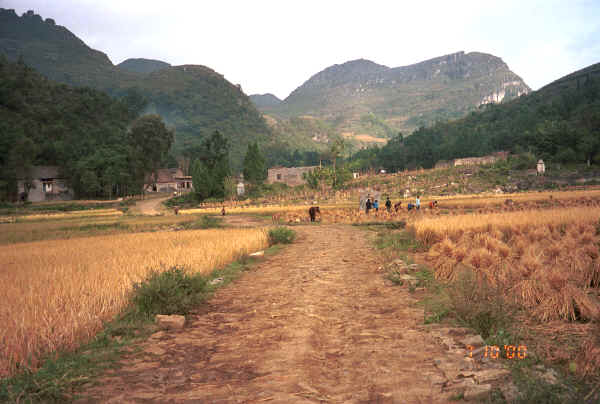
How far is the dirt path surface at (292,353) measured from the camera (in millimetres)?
3695

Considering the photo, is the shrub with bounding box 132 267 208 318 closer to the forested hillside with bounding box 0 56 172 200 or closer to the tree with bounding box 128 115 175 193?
the forested hillside with bounding box 0 56 172 200

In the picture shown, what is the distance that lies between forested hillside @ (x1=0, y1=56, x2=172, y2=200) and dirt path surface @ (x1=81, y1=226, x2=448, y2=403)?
210 feet

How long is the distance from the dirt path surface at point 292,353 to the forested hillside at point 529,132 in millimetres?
58764

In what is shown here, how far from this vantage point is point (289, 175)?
8256cm

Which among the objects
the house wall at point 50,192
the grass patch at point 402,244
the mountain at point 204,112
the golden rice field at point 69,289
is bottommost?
the grass patch at point 402,244

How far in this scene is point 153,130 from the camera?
253 ft

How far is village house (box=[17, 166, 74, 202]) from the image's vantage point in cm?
6103

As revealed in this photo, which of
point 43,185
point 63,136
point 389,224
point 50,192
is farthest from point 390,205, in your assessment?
point 63,136

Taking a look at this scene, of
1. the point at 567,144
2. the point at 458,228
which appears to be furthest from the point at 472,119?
the point at 458,228

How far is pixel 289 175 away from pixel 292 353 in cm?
7828

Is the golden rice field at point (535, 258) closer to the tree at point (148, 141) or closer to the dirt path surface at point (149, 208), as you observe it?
the dirt path surface at point (149, 208)

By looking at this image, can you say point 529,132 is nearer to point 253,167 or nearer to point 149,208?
point 253,167

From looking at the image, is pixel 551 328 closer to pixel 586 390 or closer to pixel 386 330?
pixel 586 390
